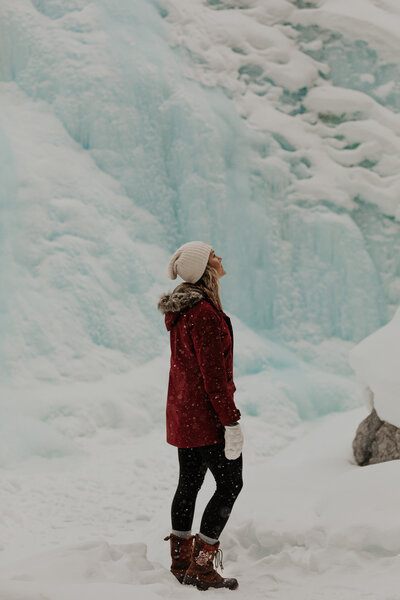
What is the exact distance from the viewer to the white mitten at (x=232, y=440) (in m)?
2.01

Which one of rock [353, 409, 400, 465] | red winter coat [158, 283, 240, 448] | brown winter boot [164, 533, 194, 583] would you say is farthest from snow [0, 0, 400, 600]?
red winter coat [158, 283, 240, 448]

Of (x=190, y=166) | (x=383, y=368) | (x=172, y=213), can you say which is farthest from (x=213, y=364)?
(x=190, y=166)

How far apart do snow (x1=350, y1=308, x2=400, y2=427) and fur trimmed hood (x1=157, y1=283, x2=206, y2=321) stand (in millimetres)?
1655

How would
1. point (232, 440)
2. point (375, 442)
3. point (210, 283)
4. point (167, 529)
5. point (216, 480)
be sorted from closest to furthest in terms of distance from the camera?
1. point (232, 440)
2. point (216, 480)
3. point (210, 283)
4. point (167, 529)
5. point (375, 442)

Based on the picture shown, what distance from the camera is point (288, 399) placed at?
7.17m

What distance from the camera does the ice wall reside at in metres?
7.22

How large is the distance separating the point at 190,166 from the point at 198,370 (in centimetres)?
659

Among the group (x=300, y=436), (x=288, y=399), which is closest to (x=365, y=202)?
(x=288, y=399)

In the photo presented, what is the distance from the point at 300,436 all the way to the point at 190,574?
4521 mm

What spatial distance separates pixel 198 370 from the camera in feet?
6.99

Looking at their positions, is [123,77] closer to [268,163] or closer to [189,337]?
[268,163]

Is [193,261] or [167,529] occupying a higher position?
[193,261]

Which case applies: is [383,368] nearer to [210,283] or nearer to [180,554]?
[210,283]

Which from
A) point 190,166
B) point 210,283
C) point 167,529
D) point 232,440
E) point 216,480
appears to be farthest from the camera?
point 190,166
